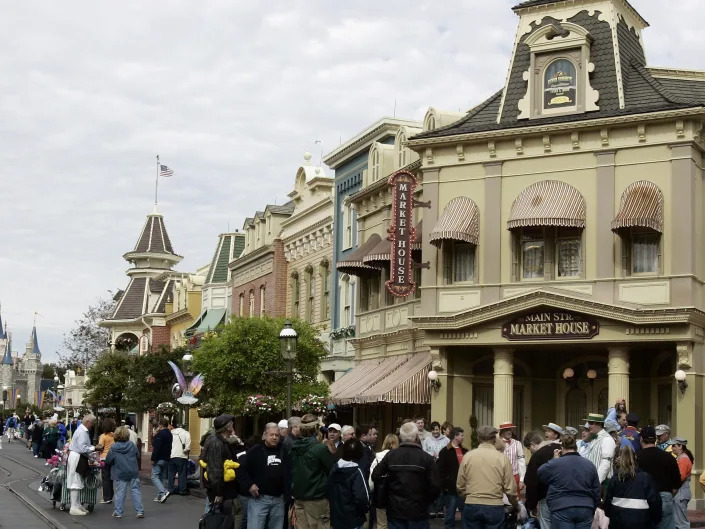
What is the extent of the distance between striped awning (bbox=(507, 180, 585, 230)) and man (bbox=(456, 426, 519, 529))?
13.9 metres

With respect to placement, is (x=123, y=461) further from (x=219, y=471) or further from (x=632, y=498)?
(x=632, y=498)

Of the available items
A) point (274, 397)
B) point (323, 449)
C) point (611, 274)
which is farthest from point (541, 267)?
point (323, 449)

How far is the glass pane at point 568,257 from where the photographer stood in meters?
27.2

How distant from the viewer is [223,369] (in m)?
35.2

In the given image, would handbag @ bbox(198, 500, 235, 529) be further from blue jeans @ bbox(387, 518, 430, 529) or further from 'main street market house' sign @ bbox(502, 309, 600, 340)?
'main street market house' sign @ bbox(502, 309, 600, 340)

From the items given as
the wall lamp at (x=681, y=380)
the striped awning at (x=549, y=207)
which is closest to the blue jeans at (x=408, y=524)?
the wall lamp at (x=681, y=380)

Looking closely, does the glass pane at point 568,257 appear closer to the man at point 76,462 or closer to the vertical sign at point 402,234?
the vertical sign at point 402,234

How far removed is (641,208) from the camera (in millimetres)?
25625

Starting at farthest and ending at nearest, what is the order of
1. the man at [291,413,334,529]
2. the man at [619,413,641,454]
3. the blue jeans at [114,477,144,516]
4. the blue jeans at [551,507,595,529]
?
the blue jeans at [114,477,144,516] < the man at [619,413,641,454] < the man at [291,413,334,529] < the blue jeans at [551,507,595,529]

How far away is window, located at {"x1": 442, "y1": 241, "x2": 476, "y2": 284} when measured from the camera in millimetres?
28791

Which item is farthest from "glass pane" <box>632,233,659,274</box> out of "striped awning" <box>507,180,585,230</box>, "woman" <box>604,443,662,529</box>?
"woman" <box>604,443,662,529</box>

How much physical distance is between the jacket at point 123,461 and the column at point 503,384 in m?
9.06

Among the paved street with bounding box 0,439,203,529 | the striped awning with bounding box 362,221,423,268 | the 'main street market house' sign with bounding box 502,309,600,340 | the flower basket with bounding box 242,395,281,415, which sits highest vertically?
the striped awning with bounding box 362,221,423,268

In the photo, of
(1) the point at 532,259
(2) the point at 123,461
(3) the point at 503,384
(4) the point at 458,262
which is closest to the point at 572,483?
(2) the point at 123,461
